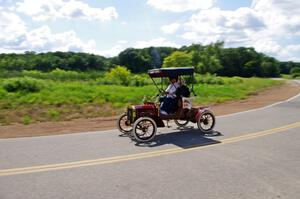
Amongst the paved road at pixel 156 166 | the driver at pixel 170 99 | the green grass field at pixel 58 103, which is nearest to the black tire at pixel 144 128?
the paved road at pixel 156 166

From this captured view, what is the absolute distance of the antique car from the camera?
1030 centimetres

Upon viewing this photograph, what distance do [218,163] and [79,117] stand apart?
9600 mm

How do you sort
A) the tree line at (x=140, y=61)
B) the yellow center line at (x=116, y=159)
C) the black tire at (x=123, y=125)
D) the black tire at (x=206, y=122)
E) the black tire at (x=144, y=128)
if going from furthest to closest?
1. the tree line at (x=140, y=61)
2. the black tire at (x=206, y=122)
3. the black tire at (x=123, y=125)
4. the black tire at (x=144, y=128)
5. the yellow center line at (x=116, y=159)

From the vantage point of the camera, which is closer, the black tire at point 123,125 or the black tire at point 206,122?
the black tire at point 123,125

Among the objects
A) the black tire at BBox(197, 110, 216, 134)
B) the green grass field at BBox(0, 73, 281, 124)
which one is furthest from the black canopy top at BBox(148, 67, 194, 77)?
the green grass field at BBox(0, 73, 281, 124)

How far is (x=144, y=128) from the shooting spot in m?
10.3

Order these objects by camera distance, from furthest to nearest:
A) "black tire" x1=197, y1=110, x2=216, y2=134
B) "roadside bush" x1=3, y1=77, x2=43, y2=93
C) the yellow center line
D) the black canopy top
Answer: "roadside bush" x1=3, y1=77, x2=43, y2=93
"black tire" x1=197, y1=110, x2=216, y2=134
the black canopy top
the yellow center line

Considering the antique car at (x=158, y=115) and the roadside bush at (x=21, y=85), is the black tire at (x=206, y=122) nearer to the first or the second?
the antique car at (x=158, y=115)

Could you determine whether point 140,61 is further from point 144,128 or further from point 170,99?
point 144,128

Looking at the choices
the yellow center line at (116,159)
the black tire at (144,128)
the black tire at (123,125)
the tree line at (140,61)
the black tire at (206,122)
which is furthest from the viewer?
the tree line at (140,61)

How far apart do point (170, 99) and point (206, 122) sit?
4.21 ft

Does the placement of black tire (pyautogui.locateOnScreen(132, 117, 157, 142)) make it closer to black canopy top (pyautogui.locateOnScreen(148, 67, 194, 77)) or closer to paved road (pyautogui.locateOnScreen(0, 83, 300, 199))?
paved road (pyautogui.locateOnScreen(0, 83, 300, 199))

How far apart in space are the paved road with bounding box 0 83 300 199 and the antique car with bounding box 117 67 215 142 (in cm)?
34

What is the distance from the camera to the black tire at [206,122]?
1137cm
